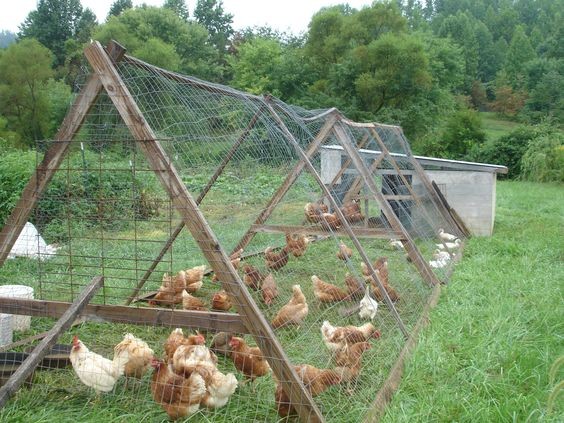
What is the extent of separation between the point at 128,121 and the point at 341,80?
78.5 ft

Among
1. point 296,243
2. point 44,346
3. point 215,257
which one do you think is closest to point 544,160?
point 296,243

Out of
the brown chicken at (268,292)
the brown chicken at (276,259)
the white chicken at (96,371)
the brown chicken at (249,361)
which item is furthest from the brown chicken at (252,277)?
the white chicken at (96,371)

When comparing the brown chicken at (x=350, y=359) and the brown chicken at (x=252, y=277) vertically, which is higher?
the brown chicken at (x=350, y=359)

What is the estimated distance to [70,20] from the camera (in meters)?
38.5

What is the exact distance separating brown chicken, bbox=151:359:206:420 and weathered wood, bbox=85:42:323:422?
0.46m

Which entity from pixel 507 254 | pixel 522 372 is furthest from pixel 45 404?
pixel 507 254

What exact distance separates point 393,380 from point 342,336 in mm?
541

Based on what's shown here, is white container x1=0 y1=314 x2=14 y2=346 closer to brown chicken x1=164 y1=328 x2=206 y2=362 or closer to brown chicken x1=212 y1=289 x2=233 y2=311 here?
brown chicken x1=164 y1=328 x2=206 y2=362

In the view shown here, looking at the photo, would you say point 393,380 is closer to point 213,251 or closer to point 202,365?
point 202,365

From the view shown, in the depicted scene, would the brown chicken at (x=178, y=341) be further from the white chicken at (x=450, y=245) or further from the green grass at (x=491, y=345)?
the white chicken at (x=450, y=245)

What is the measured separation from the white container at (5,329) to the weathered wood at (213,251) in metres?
2.07

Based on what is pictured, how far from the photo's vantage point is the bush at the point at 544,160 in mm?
18719

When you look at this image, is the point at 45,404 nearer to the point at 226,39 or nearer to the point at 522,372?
the point at 522,372

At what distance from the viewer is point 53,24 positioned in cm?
3709
